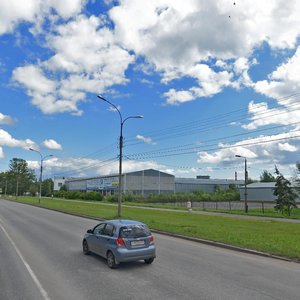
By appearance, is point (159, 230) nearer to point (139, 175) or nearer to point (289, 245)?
point (289, 245)

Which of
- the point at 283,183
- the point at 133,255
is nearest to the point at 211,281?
the point at 133,255

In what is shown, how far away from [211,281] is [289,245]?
6.48 m

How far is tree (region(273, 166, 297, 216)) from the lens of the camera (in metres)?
36.3

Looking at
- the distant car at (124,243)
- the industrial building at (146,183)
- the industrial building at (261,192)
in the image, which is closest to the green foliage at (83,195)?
the industrial building at (146,183)

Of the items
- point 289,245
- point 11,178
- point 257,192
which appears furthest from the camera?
point 11,178

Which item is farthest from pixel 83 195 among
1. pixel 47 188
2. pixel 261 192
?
pixel 47 188

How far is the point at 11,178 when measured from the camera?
157 meters

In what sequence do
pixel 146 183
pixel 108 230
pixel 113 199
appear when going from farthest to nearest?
pixel 146 183 → pixel 113 199 → pixel 108 230

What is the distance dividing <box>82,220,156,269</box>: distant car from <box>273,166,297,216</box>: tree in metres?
29.2

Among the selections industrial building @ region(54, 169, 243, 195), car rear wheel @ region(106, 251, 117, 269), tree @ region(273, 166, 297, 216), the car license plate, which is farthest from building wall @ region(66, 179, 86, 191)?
the car license plate

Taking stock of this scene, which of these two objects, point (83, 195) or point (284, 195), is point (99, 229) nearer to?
point (284, 195)

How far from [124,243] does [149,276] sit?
1.45m

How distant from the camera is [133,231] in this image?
10.4 m

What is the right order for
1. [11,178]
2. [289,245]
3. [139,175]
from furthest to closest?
1. [11,178]
2. [139,175]
3. [289,245]
